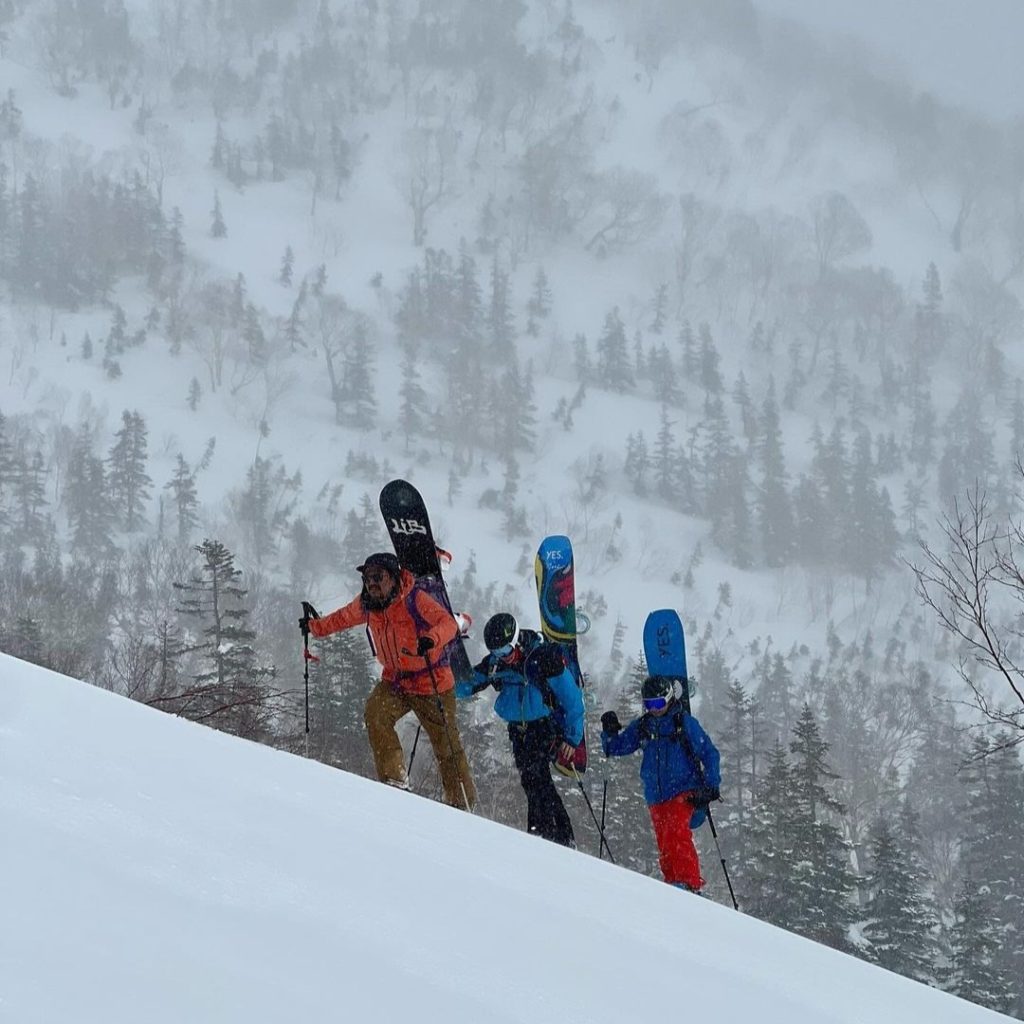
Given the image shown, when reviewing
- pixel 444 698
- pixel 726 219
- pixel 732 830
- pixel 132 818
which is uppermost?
pixel 726 219

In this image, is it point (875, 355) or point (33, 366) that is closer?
point (33, 366)

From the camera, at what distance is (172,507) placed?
336 feet

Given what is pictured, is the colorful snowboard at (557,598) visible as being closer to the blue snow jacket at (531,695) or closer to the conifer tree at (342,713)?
the blue snow jacket at (531,695)

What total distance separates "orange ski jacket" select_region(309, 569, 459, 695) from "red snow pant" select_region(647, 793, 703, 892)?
5.00 ft

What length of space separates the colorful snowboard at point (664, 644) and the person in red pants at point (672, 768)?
1.92 metres

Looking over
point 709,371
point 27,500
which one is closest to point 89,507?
point 27,500

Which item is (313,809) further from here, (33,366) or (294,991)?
(33,366)

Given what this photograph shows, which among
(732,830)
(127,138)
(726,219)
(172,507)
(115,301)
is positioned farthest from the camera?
(726,219)

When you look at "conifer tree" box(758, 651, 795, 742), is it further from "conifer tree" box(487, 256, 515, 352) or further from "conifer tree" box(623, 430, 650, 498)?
"conifer tree" box(487, 256, 515, 352)

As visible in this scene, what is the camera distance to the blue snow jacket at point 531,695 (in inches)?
274

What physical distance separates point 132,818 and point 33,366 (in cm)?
13030

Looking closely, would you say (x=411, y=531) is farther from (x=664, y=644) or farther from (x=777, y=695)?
(x=777, y=695)

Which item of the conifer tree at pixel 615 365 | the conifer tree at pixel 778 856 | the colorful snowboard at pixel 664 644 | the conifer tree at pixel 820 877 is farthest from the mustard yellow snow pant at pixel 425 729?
the conifer tree at pixel 615 365

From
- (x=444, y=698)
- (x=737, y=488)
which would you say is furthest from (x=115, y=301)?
(x=444, y=698)
